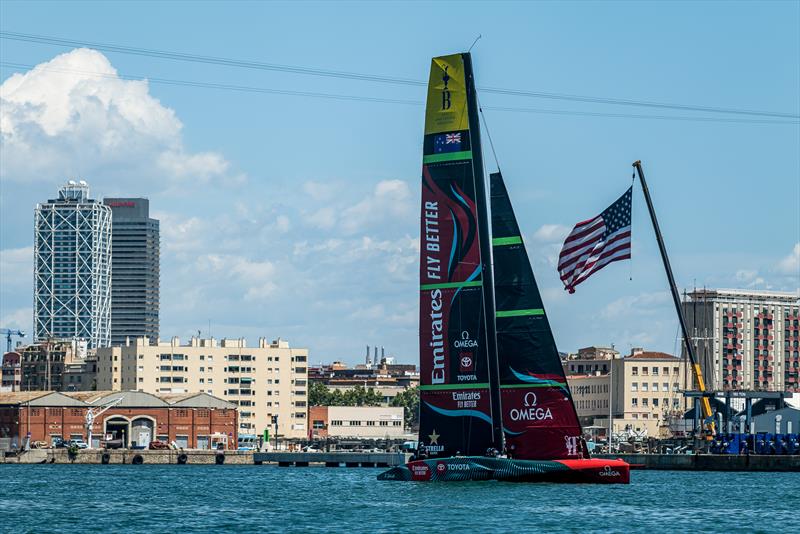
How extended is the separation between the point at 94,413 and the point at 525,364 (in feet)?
410

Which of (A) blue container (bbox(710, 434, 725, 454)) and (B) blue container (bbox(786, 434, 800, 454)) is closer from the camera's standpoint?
(B) blue container (bbox(786, 434, 800, 454))

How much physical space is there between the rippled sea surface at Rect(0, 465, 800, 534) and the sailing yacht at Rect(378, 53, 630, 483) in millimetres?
1714

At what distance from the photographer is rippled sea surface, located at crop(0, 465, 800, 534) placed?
191 ft

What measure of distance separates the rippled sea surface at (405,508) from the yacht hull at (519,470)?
673 mm

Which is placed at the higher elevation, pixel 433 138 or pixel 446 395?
pixel 433 138

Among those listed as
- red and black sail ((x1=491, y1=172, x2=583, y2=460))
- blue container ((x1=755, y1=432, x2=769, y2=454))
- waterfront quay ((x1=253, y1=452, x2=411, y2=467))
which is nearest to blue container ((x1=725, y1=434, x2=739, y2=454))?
blue container ((x1=755, y1=432, x2=769, y2=454))

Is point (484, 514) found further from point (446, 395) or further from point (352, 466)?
point (352, 466)

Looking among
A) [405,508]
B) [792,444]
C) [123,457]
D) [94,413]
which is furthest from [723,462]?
[94,413]

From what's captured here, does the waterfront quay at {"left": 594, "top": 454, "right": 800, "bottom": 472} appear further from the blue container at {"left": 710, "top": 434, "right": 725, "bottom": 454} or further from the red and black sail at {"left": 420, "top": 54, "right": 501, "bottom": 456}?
the red and black sail at {"left": 420, "top": 54, "right": 501, "bottom": 456}

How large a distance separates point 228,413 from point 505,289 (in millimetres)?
129811

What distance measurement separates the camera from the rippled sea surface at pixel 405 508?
58.1m

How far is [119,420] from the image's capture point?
190m

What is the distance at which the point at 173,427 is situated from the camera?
192m

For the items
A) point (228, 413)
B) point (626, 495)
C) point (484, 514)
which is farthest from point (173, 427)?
point (484, 514)
